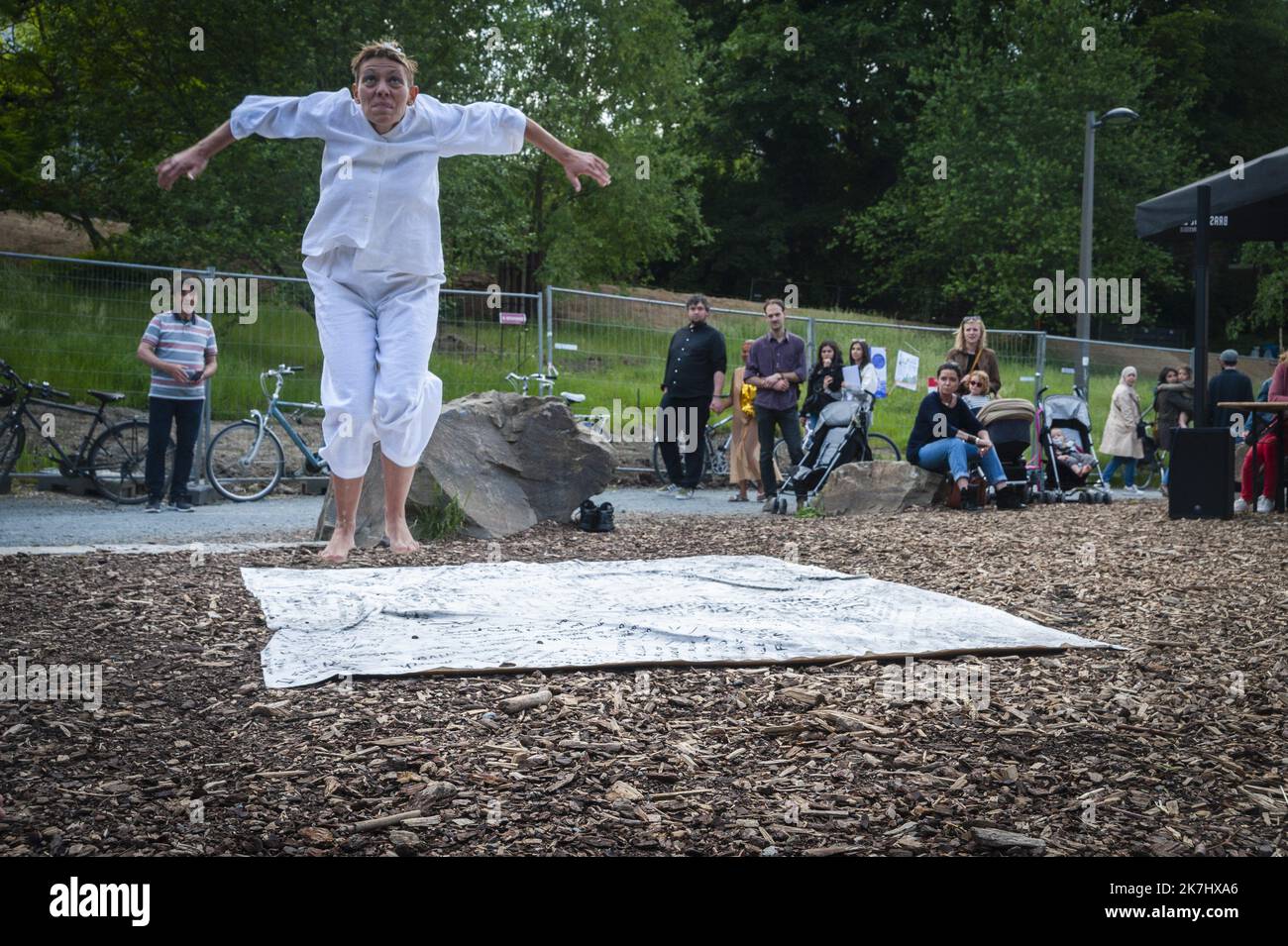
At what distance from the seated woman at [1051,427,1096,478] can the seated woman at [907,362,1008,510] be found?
2.44 m

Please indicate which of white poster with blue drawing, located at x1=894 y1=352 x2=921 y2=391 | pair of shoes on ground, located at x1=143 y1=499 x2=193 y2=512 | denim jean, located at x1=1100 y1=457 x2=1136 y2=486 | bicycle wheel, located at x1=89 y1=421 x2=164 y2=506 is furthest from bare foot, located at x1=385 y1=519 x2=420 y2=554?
denim jean, located at x1=1100 y1=457 x2=1136 y2=486

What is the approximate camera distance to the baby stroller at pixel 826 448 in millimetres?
11484

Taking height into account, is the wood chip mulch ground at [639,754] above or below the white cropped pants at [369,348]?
below

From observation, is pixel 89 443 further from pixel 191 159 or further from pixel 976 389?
pixel 976 389

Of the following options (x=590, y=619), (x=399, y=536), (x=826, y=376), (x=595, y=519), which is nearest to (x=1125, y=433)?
(x=826, y=376)

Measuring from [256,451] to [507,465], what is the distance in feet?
15.2

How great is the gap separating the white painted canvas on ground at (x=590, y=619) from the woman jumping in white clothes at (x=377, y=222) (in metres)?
0.73

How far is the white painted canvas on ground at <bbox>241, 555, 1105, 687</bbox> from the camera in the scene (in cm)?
390

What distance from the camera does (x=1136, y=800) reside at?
279 centimetres

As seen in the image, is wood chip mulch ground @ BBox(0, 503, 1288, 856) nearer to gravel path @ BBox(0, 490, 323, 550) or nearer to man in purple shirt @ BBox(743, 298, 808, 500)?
gravel path @ BBox(0, 490, 323, 550)

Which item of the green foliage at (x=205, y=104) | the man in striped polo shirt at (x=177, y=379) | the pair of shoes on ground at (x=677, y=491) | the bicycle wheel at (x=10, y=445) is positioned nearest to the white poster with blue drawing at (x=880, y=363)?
the pair of shoes on ground at (x=677, y=491)

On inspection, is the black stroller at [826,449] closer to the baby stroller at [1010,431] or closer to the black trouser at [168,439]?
the baby stroller at [1010,431]

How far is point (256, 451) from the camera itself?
40.7ft
